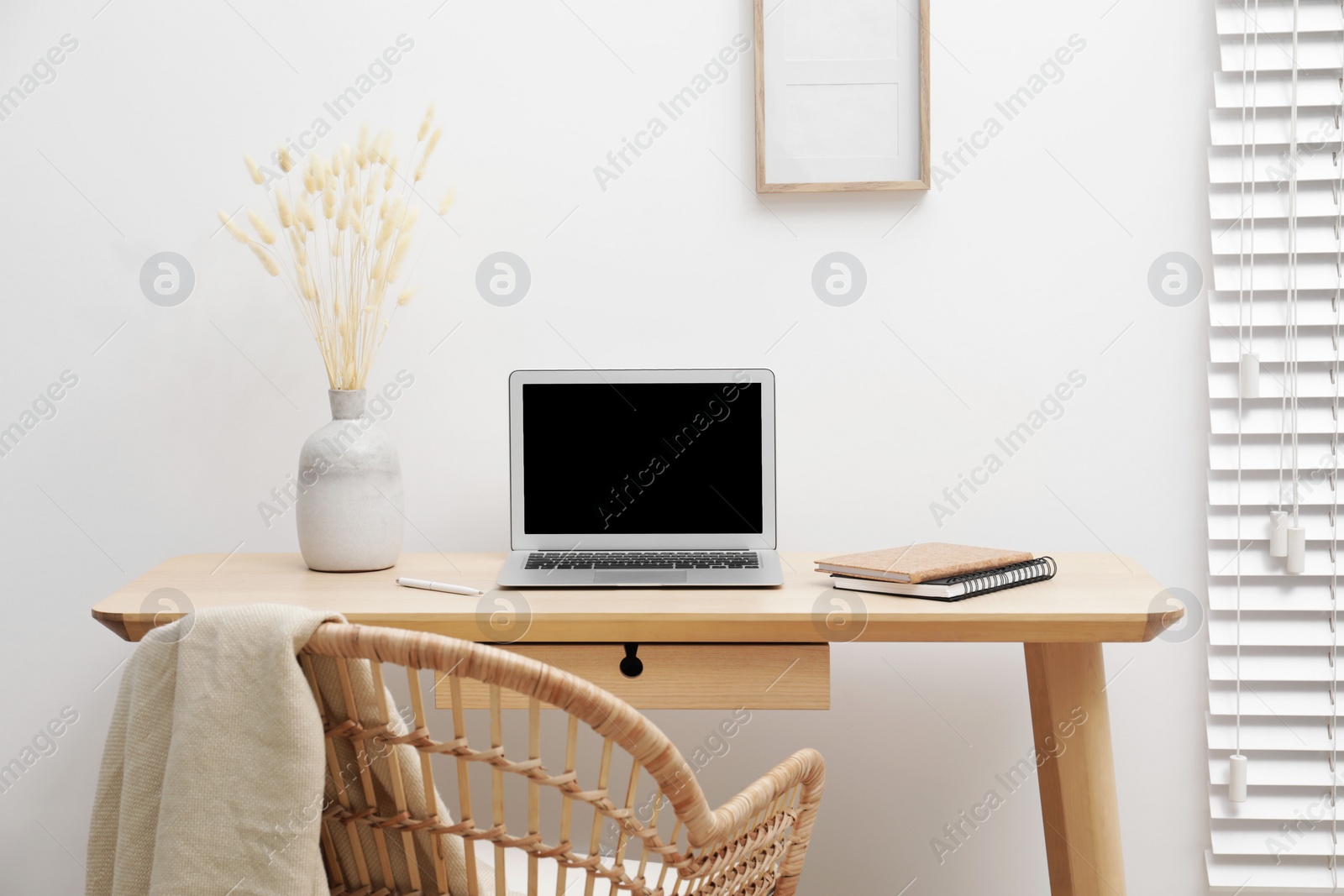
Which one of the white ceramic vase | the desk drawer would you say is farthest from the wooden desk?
the white ceramic vase

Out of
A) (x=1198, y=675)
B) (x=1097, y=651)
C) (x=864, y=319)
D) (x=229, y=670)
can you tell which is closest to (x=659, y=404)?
(x=864, y=319)

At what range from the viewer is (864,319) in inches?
67.5

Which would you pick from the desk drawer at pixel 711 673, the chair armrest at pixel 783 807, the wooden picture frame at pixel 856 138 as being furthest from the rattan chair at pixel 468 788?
the wooden picture frame at pixel 856 138

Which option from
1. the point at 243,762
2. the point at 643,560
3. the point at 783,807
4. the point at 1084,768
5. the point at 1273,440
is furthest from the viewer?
the point at 1273,440

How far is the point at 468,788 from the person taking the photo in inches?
34.1

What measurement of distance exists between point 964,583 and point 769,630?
275 mm

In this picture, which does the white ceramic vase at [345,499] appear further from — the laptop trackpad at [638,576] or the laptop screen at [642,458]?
the laptop trackpad at [638,576]

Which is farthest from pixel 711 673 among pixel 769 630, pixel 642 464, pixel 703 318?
pixel 703 318

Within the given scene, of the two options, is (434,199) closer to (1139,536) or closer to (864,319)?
(864,319)

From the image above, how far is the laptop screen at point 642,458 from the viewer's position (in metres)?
1.53

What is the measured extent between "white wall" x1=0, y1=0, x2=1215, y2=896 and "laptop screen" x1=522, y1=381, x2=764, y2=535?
0.21 m

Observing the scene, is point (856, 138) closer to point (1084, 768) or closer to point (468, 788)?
point (1084, 768)

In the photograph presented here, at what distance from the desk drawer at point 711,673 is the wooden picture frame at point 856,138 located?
80 centimetres

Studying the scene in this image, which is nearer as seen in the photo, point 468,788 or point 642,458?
point 468,788
